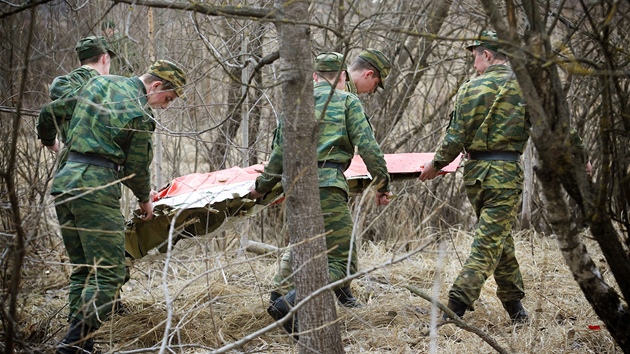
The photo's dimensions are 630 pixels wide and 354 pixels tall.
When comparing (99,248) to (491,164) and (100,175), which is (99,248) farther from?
(491,164)

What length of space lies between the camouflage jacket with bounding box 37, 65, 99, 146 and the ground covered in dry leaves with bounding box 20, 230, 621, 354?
106 centimetres

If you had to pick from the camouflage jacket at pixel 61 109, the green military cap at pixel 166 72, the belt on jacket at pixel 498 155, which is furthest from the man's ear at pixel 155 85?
the belt on jacket at pixel 498 155

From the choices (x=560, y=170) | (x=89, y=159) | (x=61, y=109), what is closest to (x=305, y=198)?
(x=560, y=170)

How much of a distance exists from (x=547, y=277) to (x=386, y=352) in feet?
8.52

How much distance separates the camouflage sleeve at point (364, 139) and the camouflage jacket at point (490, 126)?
1.80 feet

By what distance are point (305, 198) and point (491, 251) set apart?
1.88 m

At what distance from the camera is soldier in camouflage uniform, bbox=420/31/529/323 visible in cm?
508

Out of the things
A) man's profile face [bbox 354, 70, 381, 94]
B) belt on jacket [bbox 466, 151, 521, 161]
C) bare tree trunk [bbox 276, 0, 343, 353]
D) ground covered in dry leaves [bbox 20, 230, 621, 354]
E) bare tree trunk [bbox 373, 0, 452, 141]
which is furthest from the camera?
bare tree trunk [bbox 373, 0, 452, 141]

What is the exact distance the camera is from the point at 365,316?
18.1ft

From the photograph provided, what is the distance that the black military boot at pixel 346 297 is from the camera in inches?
231

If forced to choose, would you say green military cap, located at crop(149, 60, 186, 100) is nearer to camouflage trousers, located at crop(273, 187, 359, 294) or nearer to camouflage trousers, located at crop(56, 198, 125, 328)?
camouflage trousers, located at crop(56, 198, 125, 328)

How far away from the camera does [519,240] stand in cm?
816

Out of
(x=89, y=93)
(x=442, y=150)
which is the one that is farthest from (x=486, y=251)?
(x=89, y=93)

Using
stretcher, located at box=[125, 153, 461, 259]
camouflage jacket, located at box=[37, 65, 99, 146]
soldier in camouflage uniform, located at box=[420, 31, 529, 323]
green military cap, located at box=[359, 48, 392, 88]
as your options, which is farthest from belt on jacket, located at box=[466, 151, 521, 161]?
camouflage jacket, located at box=[37, 65, 99, 146]
